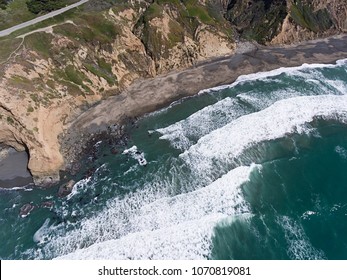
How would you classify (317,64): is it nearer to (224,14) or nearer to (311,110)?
(311,110)

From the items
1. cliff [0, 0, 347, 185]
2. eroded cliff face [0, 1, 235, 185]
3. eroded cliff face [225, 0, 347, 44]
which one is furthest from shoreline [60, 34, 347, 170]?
eroded cliff face [225, 0, 347, 44]

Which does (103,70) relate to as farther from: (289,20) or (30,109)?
(289,20)

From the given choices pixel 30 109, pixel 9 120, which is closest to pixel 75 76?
pixel 30 109

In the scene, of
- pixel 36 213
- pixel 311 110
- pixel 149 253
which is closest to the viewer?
pixel 149 253

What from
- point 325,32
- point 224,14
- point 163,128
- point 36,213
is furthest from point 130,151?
point 325,32

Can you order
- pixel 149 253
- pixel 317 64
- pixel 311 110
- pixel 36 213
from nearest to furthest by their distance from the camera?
pixel 149 253, pixel 36 213, pixel 311 110, pixel 317 64

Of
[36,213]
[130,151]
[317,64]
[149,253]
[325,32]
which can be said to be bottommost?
[149,253]
